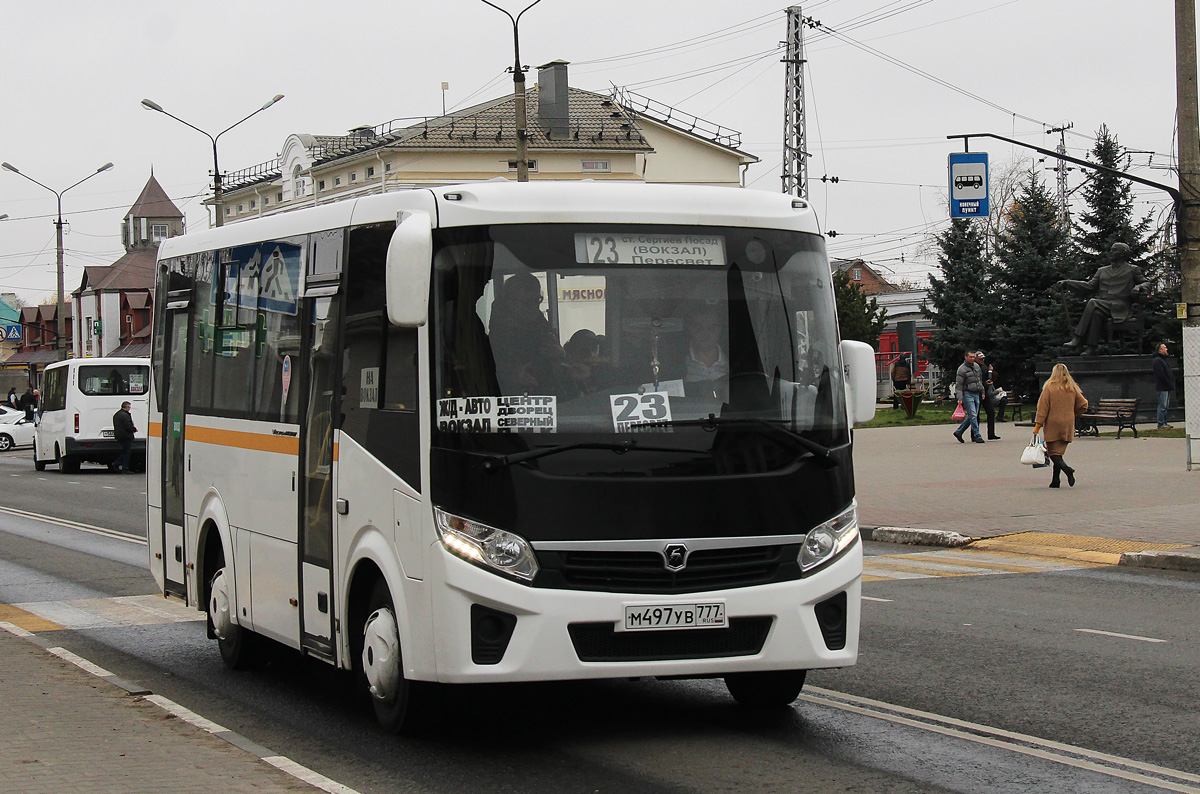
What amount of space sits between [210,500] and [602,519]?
360 cm

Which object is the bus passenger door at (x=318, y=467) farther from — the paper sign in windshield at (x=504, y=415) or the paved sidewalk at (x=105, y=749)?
the paper sign in windshield at (x=504, y=415)

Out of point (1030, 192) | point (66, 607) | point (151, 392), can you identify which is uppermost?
point (1030, 192)

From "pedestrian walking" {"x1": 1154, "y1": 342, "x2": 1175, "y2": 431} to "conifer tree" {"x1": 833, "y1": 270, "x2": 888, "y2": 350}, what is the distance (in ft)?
86.3

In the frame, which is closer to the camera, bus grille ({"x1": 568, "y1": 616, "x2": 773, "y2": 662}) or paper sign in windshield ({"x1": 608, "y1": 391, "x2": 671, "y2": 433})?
bus grille ({"x1": 568, "y1": 616, "x2": 773, "y2": 662})

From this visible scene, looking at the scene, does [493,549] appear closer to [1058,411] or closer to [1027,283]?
[1058,411]

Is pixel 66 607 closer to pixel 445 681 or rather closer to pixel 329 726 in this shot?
pixel 329 726

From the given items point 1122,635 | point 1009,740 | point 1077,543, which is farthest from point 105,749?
point 1077,543

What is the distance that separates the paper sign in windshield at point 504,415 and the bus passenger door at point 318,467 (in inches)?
43.7

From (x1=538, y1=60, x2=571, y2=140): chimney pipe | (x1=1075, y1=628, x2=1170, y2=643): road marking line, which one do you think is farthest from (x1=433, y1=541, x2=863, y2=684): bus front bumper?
(x1=538, y1=60, x2=571, y2=140): chimney pipe

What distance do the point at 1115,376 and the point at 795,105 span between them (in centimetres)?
1146

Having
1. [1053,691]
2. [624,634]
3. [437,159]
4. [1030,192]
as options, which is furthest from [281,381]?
[437,159]

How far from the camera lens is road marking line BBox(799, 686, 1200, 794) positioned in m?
5.96

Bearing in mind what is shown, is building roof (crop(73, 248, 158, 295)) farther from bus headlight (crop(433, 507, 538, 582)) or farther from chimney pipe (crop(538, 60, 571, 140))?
bus headlight (crop(433, 507, 538, 582))

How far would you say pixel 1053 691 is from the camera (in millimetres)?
7801
